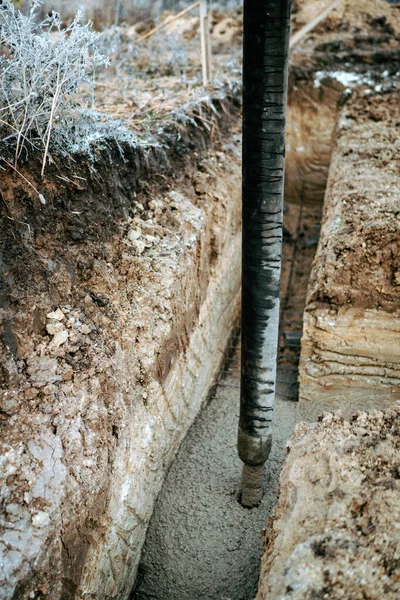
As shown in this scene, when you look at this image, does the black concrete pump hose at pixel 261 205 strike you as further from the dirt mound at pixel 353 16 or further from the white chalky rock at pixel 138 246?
the dirt mound at pixel 353 16

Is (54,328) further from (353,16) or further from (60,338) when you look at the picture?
(353,16)

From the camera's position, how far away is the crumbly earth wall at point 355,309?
3.97 m

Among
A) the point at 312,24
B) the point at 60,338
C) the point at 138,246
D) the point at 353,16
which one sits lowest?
the point at 60,338

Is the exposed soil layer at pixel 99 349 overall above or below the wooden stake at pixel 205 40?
below

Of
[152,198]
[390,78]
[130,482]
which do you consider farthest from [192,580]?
[390,78]

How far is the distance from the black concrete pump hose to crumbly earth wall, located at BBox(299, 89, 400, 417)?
1286 mm

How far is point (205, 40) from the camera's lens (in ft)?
18.9

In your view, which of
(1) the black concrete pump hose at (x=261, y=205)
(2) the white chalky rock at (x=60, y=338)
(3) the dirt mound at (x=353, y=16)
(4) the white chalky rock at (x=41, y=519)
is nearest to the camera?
(1) the black concrete pump hose at (x=261, y=205)

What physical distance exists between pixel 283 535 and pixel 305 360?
2182 mm

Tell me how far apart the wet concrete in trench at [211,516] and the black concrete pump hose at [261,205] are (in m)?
0.47

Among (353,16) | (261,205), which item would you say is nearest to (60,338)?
(261,205)

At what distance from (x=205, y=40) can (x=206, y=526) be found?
5.36 meters

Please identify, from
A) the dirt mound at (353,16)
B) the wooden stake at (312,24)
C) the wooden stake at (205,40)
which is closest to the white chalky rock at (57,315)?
the wooden stake at (205,40)

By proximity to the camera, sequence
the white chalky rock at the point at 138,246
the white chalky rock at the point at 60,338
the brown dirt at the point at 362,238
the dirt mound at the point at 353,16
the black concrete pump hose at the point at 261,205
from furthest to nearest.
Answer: the dirt mound at the point at 353,16
the brown dirt at the point at 362,238
the white chalky rock at the point at 138,246
the white chalky rock at the point at 60,338
the black concrete pump hose at the point at 261,205
